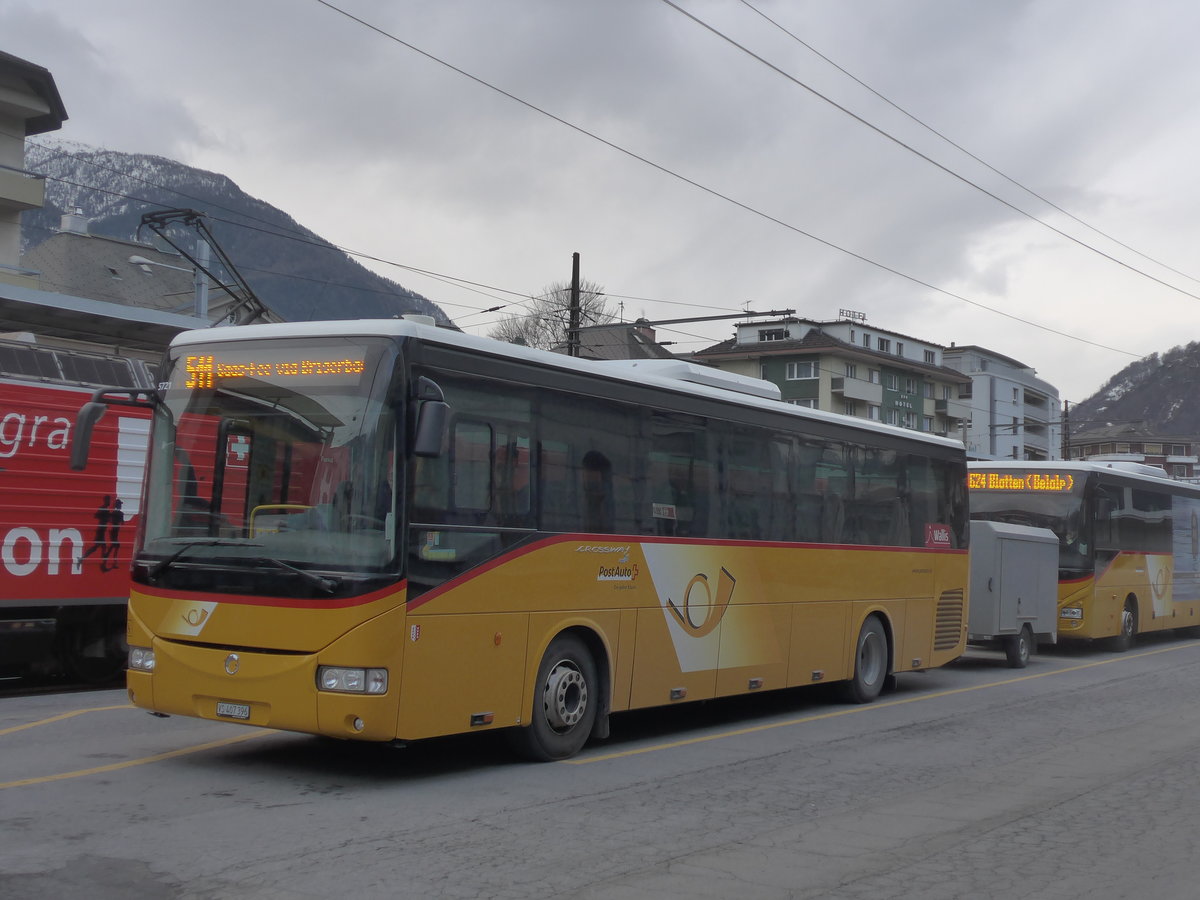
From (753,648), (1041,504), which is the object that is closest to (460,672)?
(753,648)

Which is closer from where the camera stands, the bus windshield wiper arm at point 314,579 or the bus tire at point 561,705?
the bus windshield wiper arm at point 314,579

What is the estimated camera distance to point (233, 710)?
28.1 ft

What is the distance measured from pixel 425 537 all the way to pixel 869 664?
793 cm

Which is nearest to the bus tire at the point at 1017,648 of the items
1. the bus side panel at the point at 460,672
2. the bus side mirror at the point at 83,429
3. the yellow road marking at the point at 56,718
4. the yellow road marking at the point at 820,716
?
the yellow road marking at the point at 820,716

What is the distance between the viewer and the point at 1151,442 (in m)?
144

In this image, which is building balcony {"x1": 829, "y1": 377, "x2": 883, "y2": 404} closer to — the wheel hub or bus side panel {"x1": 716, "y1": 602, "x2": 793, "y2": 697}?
bus side panel {"x1": 716, "y1": 602, "x2": 793, "y2": 697}

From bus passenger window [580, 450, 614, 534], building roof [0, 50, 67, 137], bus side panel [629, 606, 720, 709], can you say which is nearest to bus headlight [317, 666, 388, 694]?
bus passenger window [580, 450, 614, 534]

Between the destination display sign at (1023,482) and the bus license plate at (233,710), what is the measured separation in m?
17.0

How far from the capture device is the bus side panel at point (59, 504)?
13.1m

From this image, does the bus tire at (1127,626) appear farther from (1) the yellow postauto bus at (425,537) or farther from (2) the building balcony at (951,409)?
(2) the building balcony at (951,409)

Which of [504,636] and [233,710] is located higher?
[504,636]

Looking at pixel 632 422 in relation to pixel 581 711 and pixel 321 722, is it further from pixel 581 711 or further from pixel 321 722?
pixel 321 722

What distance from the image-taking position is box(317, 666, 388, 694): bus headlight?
27.1ft

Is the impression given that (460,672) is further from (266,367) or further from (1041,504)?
(1041,504)
